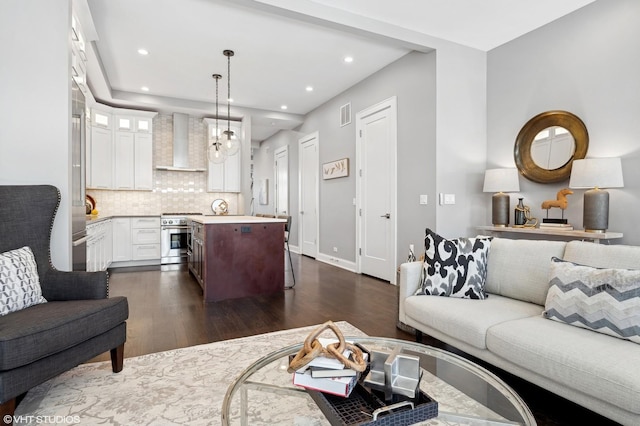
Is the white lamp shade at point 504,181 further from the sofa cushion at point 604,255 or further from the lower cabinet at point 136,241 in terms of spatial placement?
the lower cabinet at point 136,241

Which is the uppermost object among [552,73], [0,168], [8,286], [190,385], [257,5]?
[257,5]

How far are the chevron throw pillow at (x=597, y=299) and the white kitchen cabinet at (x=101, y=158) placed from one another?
6.25m

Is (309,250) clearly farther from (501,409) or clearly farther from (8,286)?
(501,409)

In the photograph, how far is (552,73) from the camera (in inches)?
134

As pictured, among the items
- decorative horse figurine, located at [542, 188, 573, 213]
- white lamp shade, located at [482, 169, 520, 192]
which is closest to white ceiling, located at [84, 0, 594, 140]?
white lamp shade, located at [482, 169, 520, 192]

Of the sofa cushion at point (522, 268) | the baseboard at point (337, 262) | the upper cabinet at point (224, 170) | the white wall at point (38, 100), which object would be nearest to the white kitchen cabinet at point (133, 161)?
the upper cabinet at point (224, 170)

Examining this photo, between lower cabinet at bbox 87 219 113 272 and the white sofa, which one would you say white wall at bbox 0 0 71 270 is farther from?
the white sofa

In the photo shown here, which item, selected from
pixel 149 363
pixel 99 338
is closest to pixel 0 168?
pixel 99 338

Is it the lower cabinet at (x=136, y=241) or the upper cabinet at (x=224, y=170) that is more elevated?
the upper cabinet at (x=224, y=170)

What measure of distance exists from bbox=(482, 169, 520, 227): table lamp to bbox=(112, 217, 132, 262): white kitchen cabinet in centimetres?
546

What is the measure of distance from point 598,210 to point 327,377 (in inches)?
115

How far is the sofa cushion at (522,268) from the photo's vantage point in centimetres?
224

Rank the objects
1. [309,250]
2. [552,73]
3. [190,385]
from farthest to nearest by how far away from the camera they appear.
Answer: [309,250]
[552,73]
[190,385]

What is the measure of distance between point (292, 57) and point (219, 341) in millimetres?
3494
